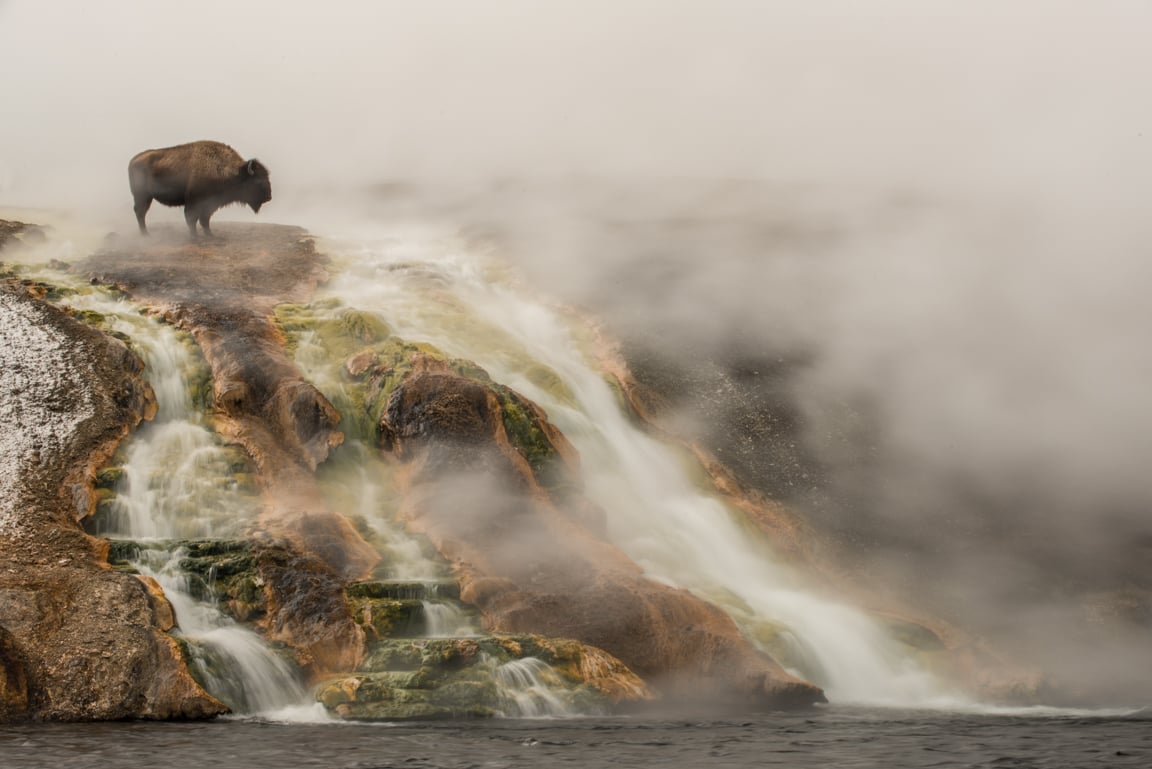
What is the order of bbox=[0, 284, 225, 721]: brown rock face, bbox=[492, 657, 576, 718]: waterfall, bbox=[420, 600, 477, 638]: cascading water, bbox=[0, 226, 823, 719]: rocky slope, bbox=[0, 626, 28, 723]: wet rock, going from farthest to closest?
bbox=[420, 600, 477, 638]: cascading water < bbox=[492, 657, 576, 718]: waterfall < bbox=[0, 226, 823, 719]: rocky slope < bbox=[0, 284, 225, 721]: brown rock face < bbox=[0, 626, 28, 723]: wet rock

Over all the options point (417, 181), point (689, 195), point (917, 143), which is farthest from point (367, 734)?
point (917, 143)

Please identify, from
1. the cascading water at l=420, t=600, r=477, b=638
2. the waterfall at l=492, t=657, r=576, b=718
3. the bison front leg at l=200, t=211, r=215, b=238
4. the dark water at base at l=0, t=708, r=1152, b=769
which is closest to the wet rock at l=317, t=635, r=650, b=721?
the waterfall at l=492, t=657, r=576, b=718

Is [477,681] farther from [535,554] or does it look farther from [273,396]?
[273,396]

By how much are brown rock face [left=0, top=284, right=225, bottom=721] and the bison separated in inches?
347

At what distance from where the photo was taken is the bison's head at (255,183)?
28.8 meters

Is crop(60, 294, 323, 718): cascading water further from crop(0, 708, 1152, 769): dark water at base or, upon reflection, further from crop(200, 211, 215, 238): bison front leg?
crop(200, 211, 215, 238): bison front leg

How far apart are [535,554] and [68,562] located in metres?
6.77

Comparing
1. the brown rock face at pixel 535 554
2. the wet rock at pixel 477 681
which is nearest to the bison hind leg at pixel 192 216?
the brown rock face at pixel 535 554

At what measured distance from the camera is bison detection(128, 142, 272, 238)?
28.5m

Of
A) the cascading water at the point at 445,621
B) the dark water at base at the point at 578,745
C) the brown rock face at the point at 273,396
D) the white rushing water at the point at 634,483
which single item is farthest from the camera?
the white rushing water at the point at 634,483

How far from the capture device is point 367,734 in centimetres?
1199

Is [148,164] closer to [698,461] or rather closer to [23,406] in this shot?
[23,406]

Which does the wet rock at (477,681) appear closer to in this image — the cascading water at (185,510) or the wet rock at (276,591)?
the wet rock at (276,591)

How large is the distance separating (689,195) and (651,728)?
32.9 m
